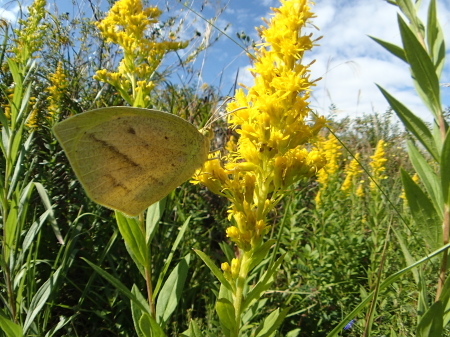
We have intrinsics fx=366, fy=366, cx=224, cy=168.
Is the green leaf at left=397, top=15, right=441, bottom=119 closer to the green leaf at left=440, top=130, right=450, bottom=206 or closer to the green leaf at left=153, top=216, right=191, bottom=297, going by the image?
the green leaf at left=440, top=130, right=450, bottom=206

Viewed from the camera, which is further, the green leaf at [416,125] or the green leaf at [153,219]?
the green leaf at [153,219]

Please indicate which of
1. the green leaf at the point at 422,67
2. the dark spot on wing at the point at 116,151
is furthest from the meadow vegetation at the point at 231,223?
the dark spot on wing at the point at 116,151

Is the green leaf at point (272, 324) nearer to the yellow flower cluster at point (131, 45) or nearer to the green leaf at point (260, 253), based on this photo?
the green leaf at point (260, 253)

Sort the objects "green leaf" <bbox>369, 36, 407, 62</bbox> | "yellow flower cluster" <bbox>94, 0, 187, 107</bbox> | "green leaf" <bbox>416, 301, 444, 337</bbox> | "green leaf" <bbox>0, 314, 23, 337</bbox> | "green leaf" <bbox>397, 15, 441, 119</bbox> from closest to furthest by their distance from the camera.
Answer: "green leaf" <bbox>416, 301, 444, 337</bbox> → "green leaf" <bbox>397, 15, 441, 119</bbox> → "green leaf" <bbox>369, 36, 407, 62</bbox> → "green leaf" <bbox>0, 314, 23, 337</bbox> → "yellow flower cluster" <bbox>94, 0, 187, 107</bbox>

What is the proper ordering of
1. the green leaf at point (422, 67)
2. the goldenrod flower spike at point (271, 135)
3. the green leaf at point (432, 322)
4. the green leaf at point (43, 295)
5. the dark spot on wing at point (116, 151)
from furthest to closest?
1. the green leaf at point (43, 295)
2. the dark spot on wing at point (116, 151)
3. the goldenrod flower spike at point (271, 135)
4. the green leaf at point (422, 67)
5. the green leaf at point (432, 322)

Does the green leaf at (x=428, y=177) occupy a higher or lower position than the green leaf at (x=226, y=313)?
higher

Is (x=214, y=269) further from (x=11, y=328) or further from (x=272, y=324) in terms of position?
(x=11, y=328)

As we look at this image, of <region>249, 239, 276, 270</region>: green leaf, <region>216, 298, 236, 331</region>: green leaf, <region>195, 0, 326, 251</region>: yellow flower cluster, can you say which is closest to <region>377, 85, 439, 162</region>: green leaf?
<region>195, 0, 326, 251</region>: yellow flower cluster

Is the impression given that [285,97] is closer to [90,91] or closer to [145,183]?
[145,183]
